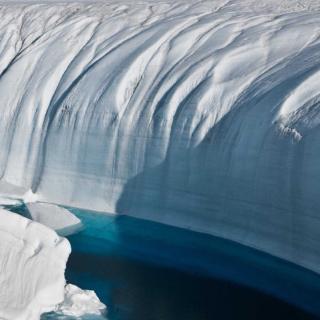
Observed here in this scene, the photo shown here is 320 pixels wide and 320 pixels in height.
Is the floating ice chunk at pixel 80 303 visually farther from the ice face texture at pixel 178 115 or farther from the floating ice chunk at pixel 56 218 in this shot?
the floating ice chunk at pixel 56 218

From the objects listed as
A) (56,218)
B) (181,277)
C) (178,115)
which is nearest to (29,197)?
(56,218)

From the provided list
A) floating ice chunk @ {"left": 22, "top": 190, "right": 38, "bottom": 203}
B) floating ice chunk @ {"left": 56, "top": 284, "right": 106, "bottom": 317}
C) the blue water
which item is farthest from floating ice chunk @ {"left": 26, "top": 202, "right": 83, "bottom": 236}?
floating ice chunk @ {"left": 56, "top": 284, "right": 106, "bottom": 317}

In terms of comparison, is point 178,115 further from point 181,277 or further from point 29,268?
point 29,268

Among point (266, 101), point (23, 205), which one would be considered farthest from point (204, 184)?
point (23, 205)

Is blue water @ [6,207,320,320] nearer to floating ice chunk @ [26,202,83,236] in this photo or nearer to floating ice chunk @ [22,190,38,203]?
floating ice chunk @ [26,202,83,236]

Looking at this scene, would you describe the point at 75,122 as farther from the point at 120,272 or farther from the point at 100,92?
the point at 120,272
